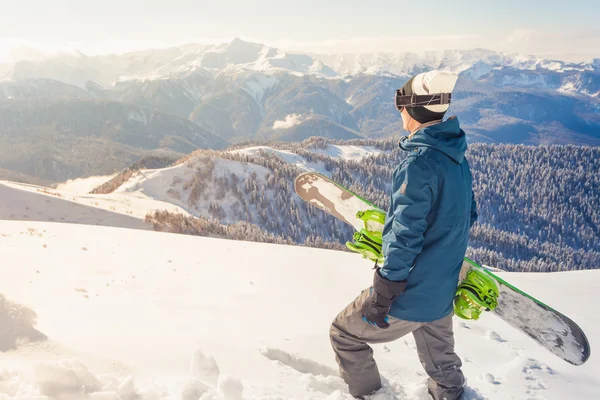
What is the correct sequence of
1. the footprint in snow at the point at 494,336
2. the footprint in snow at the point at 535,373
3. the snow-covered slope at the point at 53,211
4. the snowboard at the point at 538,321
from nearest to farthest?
the snowboard at the point at 538,321 → the footprint in snow at the point at 535,373 → the footprint in snow at the point at 494,336 → the snow-covered slope at the point at 53,211

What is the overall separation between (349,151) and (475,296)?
176066 mm

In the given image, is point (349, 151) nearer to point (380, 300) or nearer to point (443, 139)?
point (443, 139)

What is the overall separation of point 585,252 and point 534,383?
21158cm

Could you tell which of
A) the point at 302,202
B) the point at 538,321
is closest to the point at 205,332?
the point at 538,321

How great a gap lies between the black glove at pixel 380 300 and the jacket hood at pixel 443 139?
1.22m

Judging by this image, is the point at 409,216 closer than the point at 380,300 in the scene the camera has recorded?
Yes

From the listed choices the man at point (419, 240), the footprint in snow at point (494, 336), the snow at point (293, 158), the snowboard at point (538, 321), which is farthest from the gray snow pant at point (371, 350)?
the snow at point (293, 158)

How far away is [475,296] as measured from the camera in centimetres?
393

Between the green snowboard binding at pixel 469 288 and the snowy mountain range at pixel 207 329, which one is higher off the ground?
the green snowboard binding at pixel 469 288

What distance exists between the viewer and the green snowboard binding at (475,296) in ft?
12.9

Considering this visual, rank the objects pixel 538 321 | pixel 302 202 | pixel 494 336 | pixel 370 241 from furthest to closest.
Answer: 1. pixel 302 202
2. pixel 494 336
3. pixel 538 321
4. pixel 370 241

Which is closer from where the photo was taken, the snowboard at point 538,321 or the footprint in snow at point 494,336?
the snowboard at point 538,321

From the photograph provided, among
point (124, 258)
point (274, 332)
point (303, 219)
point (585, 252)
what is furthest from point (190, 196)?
point (585, 252)

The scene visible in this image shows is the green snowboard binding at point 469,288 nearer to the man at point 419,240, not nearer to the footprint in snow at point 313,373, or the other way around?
the man at point 419,240
